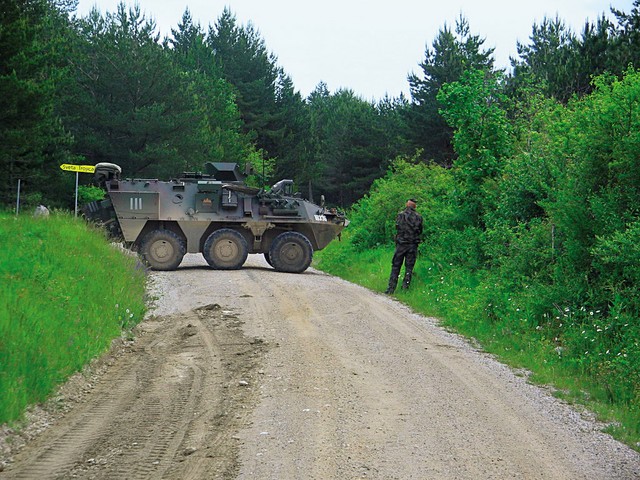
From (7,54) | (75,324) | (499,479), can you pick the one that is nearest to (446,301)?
(75,324)

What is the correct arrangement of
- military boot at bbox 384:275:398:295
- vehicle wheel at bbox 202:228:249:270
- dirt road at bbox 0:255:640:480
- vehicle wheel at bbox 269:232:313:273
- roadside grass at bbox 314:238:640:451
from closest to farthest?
1. dirt road at bbox 0:255:640:480
2. roadside grass at bbox 314:238:640:451
3. military boot at bbox 384:275:398:295
4. vehicle wheel at bbox 202:228:249:270
5. vehicle wheel at bbox 269:232:313:273

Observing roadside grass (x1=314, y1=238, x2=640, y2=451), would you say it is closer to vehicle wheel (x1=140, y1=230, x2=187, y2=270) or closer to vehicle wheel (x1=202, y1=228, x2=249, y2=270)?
vehicle wheel (x1=202, y1=228, x2=249, y2=270)

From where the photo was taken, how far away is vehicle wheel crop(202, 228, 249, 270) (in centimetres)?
2016

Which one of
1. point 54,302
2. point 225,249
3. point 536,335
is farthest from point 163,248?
point 536,335

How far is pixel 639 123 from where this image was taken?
11.0 meters

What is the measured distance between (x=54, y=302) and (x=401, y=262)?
845cm

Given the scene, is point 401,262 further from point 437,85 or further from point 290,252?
point 437,85

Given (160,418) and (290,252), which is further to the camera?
(290,252)

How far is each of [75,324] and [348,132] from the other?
163ft

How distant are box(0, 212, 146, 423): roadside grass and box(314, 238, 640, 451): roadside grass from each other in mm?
4988

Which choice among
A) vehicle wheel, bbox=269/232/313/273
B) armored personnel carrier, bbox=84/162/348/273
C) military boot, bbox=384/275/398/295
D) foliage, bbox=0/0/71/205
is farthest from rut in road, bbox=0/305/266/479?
foliage, bbox=0/0/71/205

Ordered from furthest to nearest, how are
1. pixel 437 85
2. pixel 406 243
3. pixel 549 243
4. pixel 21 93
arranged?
pixel 437 85
pixel 21 93
pixel 406 243
pixel 549 243

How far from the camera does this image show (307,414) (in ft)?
23.8

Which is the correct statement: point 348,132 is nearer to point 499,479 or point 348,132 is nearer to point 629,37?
point 629,37
